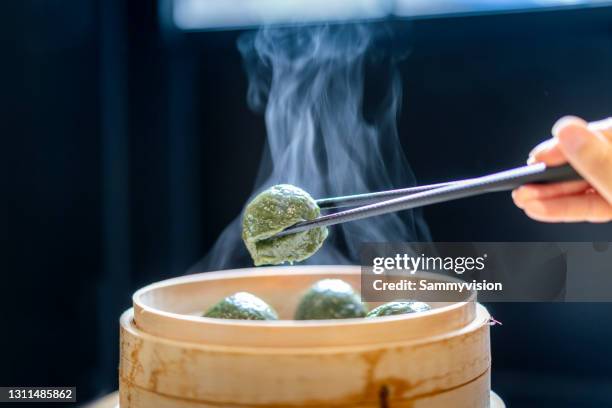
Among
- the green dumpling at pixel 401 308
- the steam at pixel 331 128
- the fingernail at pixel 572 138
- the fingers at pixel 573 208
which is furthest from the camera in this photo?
the steam at pixel 331 128

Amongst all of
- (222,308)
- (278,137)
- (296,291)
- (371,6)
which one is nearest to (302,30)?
(371,6)

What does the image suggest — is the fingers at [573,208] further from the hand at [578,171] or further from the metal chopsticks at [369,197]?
the metal chopsticks at [369,197]

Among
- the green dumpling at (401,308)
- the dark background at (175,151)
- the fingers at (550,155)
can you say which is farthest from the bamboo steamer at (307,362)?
the dark background at (175,151)

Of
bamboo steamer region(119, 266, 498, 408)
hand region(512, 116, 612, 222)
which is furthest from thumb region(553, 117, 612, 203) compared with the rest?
bamboo steamer region(119, 266, 498, 408)

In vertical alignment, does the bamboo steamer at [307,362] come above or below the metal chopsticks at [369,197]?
below

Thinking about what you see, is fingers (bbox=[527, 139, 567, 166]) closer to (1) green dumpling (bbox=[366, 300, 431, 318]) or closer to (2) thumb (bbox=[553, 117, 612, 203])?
(2) thumb (bbox=[553, 117, 612, 203])

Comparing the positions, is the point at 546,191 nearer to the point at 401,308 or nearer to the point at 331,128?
the point at 401,308
